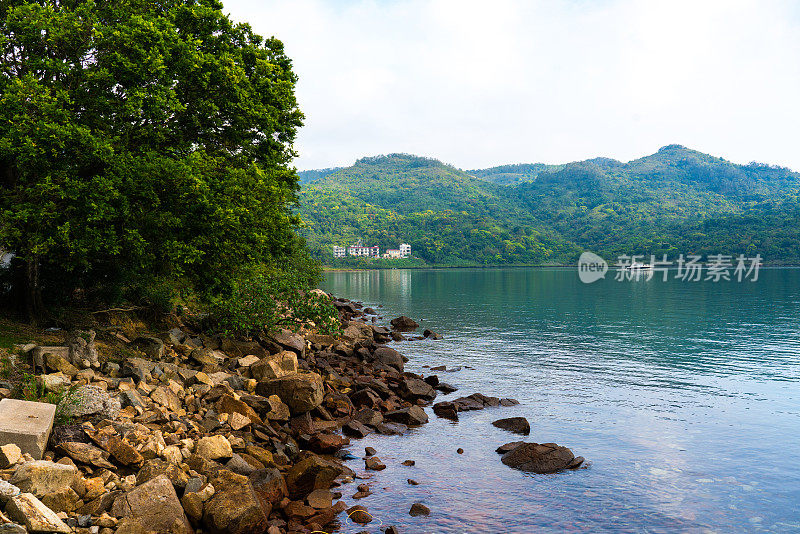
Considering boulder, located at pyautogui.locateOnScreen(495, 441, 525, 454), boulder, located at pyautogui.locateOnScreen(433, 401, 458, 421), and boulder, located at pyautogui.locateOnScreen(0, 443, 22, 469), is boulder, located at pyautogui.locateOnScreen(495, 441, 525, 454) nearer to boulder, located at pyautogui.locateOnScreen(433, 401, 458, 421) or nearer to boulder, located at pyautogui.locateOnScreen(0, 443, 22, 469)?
boulder, located at pyautogui.locateOnScreen(433, 401, 458, 421)

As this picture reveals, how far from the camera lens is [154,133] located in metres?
24.5

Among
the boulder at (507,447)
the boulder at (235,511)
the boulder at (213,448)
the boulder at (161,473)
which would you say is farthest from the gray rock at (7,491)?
the boulder at (507,447)

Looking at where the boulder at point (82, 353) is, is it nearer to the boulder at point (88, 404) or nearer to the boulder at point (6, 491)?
the boulder at point (88, 404)

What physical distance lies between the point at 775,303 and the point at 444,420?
260ft

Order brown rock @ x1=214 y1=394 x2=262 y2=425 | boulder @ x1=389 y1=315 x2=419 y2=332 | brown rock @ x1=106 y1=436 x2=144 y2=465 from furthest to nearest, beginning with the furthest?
boulder @ x1=389 y1=315 x2=419 y2=332, brown rock @ x1=214 y1=394 x2=262 y2=425, brown rock @ x1=106 y1=436 x2=144 y2=465

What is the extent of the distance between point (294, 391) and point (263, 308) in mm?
9733

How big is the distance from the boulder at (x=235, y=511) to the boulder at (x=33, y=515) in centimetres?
341

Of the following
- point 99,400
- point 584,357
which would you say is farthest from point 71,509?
point 584,357

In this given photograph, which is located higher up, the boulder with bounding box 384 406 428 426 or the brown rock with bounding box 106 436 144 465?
the brown rock with bounding box 106 436 144 465

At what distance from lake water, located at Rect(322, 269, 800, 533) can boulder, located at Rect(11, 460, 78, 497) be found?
7.53 m

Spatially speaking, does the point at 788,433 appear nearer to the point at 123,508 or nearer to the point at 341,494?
the point at 341,494

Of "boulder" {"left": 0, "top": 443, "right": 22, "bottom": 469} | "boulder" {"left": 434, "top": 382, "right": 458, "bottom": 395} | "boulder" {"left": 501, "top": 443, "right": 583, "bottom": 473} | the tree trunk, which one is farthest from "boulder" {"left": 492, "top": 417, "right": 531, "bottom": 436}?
the tree trunk

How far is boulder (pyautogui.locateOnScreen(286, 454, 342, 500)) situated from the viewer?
17.8 metres

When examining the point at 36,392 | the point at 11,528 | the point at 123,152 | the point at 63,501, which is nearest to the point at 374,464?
the point at 63,501
